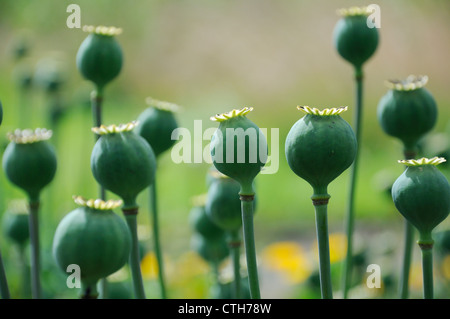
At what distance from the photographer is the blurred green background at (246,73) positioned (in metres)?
2.84

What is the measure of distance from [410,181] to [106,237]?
25 centimetres

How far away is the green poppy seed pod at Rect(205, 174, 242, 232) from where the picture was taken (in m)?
0.72

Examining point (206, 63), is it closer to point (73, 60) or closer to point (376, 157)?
point (73, 60)

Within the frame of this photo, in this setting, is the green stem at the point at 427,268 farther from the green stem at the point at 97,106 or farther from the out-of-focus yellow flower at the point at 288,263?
the out-of-focus yellow flower at the point at 288,263

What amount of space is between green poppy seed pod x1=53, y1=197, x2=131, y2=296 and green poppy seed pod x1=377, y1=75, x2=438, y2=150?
0.33 m

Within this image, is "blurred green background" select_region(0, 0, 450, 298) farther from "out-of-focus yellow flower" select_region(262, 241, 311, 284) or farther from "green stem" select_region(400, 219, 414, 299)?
"green stem" select_region(400, 219, 414, 299)

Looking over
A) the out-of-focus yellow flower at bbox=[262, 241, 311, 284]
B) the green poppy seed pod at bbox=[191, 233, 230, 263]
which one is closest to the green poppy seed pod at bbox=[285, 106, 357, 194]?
the green poppy seed pod at bbox=[191, 233, 230, 263]

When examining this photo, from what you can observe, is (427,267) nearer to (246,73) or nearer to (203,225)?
(203,225)

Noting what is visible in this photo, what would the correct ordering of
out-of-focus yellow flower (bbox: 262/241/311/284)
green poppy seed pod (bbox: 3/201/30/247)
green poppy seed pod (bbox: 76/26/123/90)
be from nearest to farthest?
green poppy seed pod (bbox: 76/26/123/90)
green poppy seed pod (bbox: 3/201/30/247)
out-of-focus yellow flower (bbox: 262/241/311/284)

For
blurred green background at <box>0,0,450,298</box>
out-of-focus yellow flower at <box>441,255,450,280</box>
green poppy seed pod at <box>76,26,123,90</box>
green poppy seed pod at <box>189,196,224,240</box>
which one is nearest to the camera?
green poppy seed pod at <box>76,26,123,90</box>

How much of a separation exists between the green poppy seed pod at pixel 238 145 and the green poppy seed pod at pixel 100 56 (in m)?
0.27

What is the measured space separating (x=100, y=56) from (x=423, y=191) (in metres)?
0.42

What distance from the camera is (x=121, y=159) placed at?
1.92 feet

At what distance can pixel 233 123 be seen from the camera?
55 centimetres
